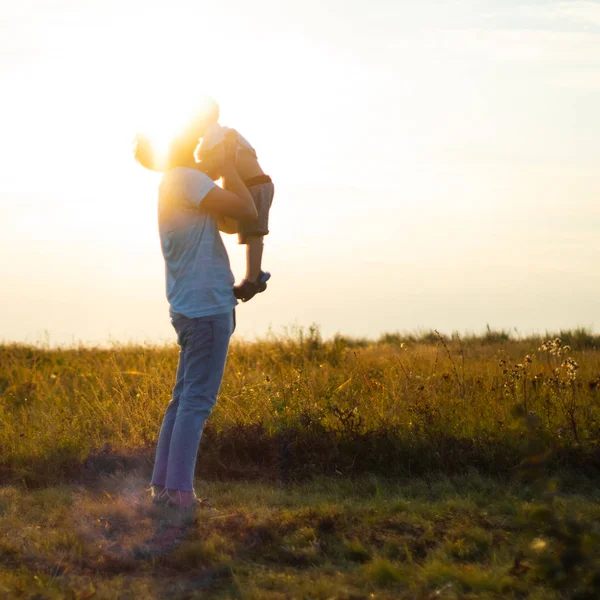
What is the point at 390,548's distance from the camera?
15.4 ft

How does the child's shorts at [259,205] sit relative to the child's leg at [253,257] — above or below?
above

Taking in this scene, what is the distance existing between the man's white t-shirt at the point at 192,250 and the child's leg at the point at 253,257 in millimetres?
132

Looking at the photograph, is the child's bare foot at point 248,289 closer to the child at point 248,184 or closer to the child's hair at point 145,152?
the child at point 248,184

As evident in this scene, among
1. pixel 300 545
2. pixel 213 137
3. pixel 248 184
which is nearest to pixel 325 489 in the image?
pixel 300 545

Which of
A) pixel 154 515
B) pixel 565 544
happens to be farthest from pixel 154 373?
pixel 565 544

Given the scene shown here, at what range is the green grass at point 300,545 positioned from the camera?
4.12 metres

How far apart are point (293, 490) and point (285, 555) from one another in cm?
168

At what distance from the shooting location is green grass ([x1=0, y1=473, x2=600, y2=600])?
412 centimetres

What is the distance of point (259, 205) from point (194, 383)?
1223mm

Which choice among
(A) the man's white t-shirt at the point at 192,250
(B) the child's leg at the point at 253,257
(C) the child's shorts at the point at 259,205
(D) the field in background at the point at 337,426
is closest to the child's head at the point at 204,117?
(A) the man's white t-shirt at the point at 192,250

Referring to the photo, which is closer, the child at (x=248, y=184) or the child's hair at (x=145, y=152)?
the child at (x=248, y=184)

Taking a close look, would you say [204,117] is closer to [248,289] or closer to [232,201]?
[232,201]

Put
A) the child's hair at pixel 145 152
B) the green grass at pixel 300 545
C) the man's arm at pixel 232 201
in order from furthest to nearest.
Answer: the child's hair at pixel 145 152 < the man's arm at pixel 232 201 < the green grass at pixel 300 545

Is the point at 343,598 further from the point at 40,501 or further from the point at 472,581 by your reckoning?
the point at 40,501
